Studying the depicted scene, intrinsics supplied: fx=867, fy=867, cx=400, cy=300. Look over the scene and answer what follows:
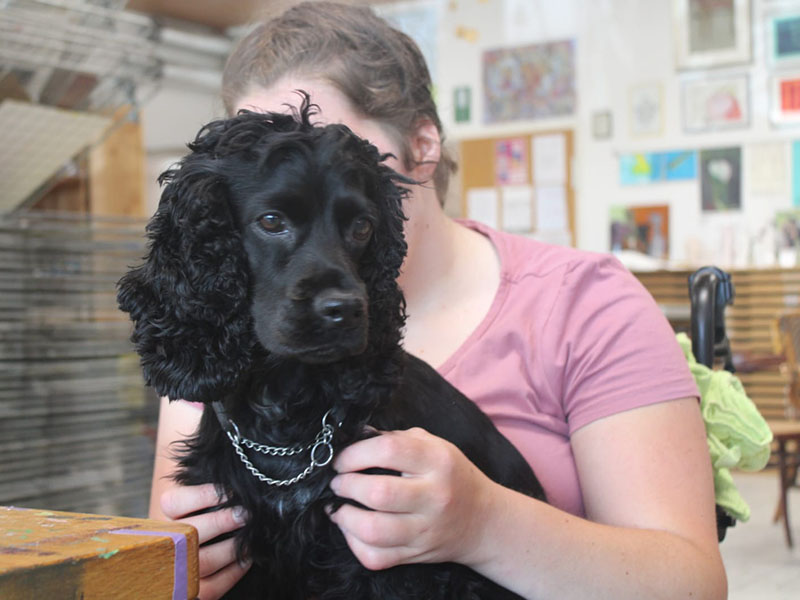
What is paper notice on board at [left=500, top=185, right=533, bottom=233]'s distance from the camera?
21.0 feet

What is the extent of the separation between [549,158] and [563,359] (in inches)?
206

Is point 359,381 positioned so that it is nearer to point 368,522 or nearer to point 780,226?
point 368,522

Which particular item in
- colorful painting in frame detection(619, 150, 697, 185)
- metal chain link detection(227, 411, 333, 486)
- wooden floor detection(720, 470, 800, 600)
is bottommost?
wooden floor detection(720, 470, 800, 600)

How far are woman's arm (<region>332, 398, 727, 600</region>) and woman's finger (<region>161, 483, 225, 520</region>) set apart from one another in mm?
145

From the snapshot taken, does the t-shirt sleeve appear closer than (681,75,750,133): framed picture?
Yes

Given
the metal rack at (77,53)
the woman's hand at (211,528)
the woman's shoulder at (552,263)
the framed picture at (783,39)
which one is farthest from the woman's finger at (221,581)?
the framed picture at (783,39)

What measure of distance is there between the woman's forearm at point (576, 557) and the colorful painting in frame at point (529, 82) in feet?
17.8

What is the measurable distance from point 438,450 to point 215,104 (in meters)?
1.00

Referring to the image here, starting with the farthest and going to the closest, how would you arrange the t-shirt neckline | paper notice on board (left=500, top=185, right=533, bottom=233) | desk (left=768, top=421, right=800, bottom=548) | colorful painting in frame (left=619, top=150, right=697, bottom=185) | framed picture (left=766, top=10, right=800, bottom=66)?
paper notice on board (left=500, top=185, right=533, bottom=233), colorful painting in frame (left=619, top=150, right=697, bottom=185), framed picture (left=766, top=10, right=800, bottom=66), desk (left=768, top=421, right=800, bottom=548), the t-shirt neckline

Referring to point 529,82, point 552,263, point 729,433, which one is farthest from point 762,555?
point 529,82

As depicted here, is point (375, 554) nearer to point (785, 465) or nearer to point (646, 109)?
point (785, 465)

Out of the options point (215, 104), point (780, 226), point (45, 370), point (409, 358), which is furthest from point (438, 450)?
point (780, 226)

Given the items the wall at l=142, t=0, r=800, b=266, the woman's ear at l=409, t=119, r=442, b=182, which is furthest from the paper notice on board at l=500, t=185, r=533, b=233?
the woman's ear at l=409, t=119, r=442, b=182

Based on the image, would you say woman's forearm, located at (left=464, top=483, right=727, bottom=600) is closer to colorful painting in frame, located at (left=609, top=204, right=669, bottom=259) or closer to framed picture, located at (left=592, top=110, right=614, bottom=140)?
colorful painting in frame, located at (left=609, top=204, right=669, bottom=259)
